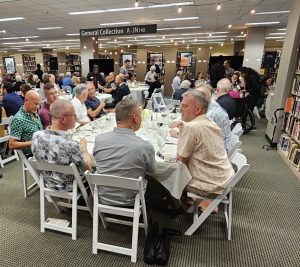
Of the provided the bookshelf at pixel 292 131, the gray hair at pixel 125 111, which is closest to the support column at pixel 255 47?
the bookshelf at pixel 292 131

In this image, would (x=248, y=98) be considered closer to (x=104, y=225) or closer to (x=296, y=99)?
(x=296, y=99)

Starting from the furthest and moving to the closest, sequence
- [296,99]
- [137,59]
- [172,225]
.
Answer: [137,59] → [296,99] → [172,225]

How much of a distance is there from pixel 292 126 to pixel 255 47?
21.9ft

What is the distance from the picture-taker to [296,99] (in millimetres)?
4125

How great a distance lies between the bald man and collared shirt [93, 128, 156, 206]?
1178 millimetres

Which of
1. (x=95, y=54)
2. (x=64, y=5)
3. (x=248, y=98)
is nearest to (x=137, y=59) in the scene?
(x=95, y=54)

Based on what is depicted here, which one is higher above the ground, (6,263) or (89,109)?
(89,109)

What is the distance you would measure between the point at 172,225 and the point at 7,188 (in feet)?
7.46

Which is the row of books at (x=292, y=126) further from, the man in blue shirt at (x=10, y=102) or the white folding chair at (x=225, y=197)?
the man in blue shirt at (x=10, y=102)

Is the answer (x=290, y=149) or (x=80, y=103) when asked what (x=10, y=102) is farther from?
(x=290, y=149)

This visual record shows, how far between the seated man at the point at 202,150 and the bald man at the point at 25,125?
1747 mm

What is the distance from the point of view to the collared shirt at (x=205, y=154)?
1928 mm

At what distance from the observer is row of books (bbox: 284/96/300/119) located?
13.3ft

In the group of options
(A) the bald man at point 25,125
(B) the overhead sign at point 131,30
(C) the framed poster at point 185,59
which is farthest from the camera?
(C) the framed poster at point 185,59
